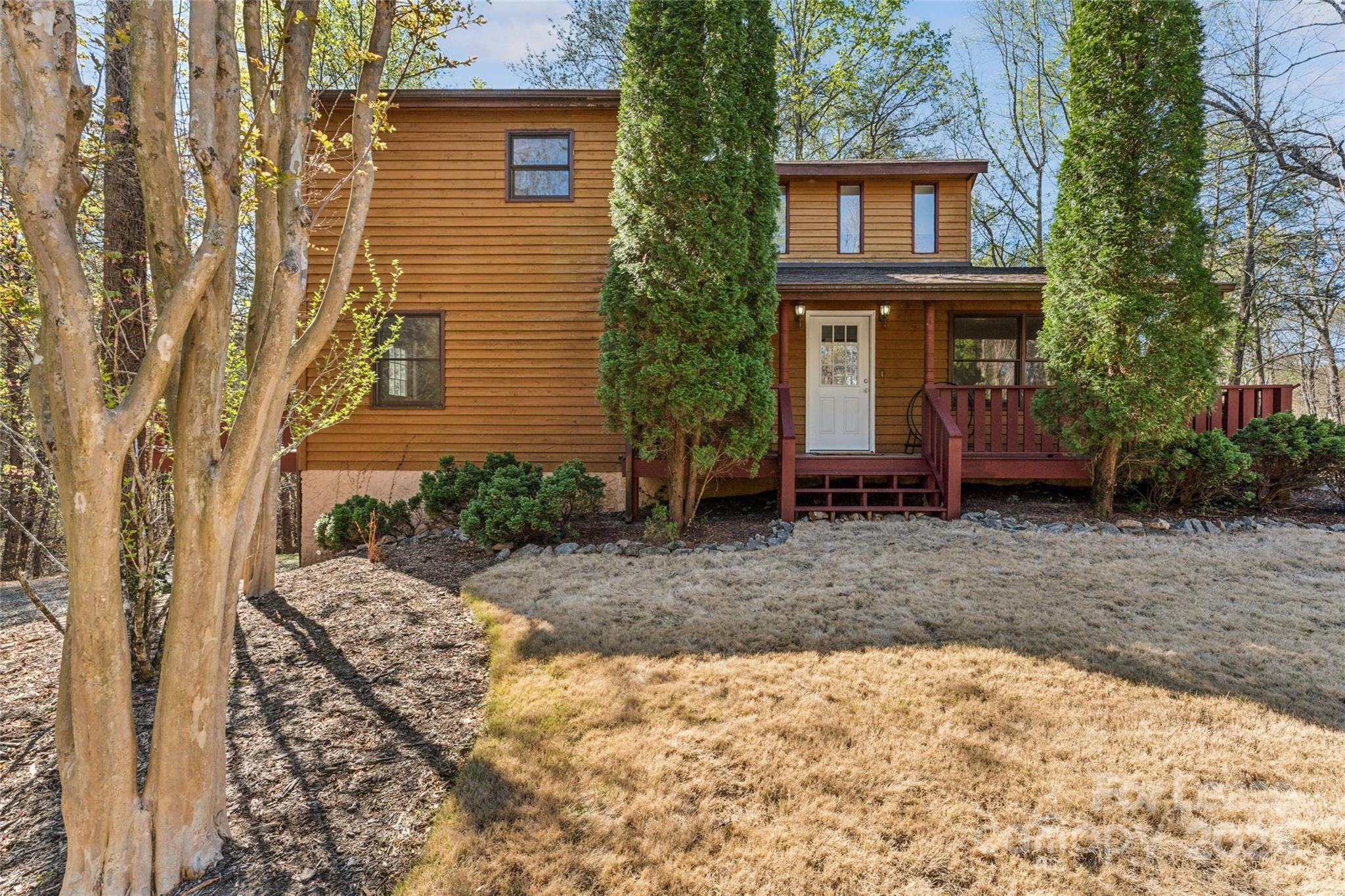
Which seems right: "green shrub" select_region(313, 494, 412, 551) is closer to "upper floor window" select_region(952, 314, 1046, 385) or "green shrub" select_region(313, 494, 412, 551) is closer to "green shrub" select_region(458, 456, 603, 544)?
"green shrub" select_region(458, 456, 603, 544)

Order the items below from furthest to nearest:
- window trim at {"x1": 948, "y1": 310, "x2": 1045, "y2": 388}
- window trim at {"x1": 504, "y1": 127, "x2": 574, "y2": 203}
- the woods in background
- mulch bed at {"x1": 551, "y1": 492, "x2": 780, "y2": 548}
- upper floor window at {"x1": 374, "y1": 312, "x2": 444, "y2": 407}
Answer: the woods in background < window trim at {"x1": 948, "y1": 310, "x2": 1045, "y2": 388} < upper floor window at {"x1": 374, "y1": 312, "x2": 444, "y2": 407} < window trim at {"x1": 504, "y1": 127, "x2": 574, "y2": 203} < mulch bed at {"x1": 551, "y1": 492, "x2": 780, "y2": 548}

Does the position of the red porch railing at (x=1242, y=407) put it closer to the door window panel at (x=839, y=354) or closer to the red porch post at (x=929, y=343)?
the red porch post at (x=929, y=343)

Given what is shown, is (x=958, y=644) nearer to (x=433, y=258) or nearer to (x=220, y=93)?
(x=220, y=93)

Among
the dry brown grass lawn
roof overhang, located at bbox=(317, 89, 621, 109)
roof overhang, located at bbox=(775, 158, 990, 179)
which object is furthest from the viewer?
roof overhang, located at bbox=(775, 158, 990, 179)

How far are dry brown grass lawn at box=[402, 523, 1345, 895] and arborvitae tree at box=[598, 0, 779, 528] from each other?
1925 millimetres

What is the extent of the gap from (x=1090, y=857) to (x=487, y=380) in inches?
284

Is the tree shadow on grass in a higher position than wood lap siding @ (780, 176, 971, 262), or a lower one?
lower

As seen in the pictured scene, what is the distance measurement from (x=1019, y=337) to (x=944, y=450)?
9.90 feet

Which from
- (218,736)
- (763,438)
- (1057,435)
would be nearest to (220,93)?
(218,736)

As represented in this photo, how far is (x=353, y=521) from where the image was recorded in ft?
20.8

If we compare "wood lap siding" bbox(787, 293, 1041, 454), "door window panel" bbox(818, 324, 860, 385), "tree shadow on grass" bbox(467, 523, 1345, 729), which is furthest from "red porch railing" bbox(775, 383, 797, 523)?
"door window panel" bbox(818, 324, 860, 385)

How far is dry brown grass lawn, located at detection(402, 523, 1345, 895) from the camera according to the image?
82.0 inches

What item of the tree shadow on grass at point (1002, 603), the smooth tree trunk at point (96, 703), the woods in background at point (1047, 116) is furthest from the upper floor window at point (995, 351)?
the smooth tree trunk at point (96, 703)

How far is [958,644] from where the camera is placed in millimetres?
3609
